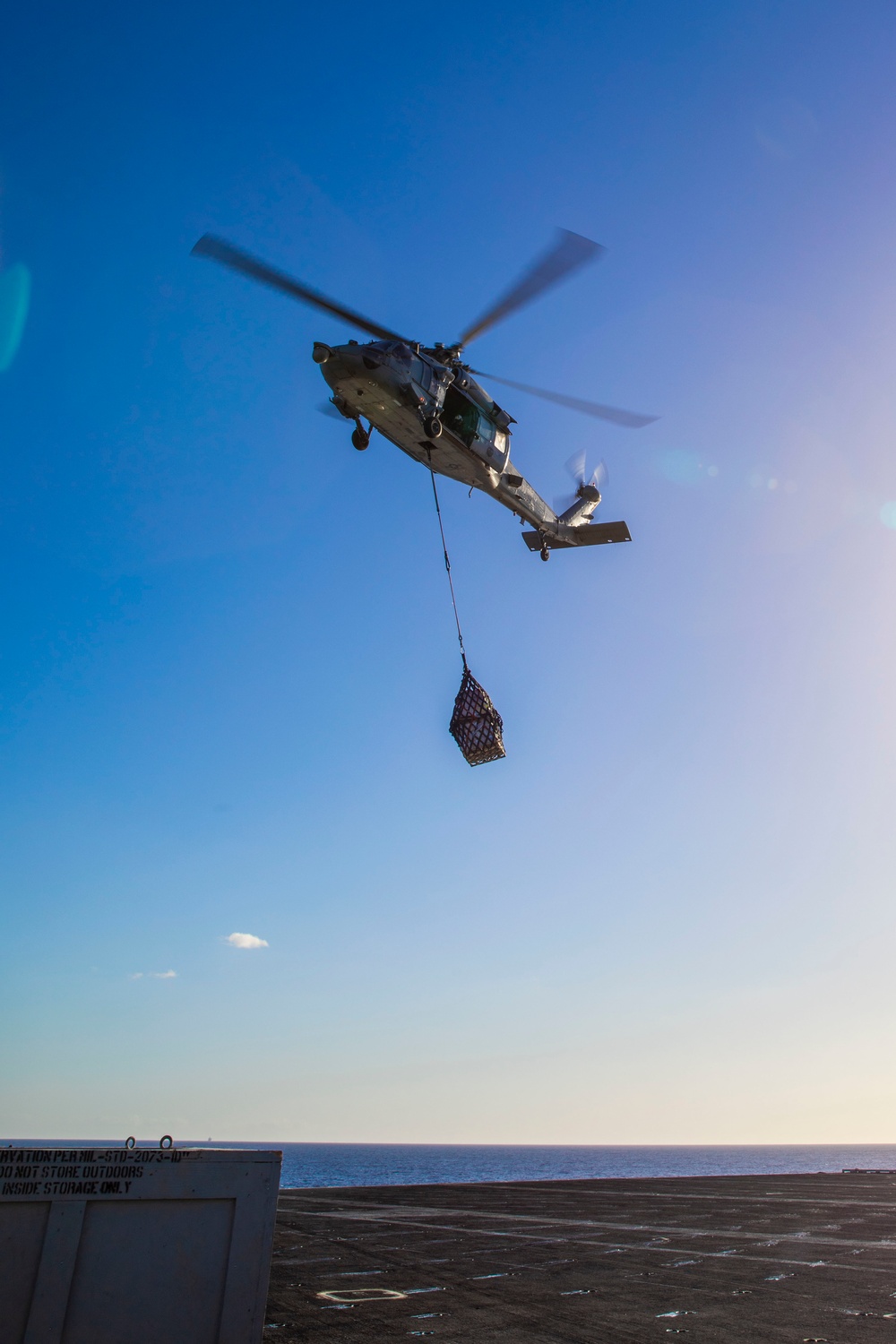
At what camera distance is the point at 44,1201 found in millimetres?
6832

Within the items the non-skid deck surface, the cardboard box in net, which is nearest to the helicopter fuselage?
the cardboard box in net

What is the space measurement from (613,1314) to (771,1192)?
3122cm

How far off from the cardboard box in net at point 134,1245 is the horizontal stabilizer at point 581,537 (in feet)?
67.2

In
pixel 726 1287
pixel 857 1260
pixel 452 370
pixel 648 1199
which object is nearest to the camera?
pixel 726 1287

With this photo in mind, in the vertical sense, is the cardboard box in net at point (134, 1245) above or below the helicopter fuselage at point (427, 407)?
below

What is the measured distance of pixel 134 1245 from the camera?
276 inches

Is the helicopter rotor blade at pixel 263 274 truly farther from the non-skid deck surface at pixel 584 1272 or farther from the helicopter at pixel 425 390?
the non-skid deck surface at pixel 584 1272

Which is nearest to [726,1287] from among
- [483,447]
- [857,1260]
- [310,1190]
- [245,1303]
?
[857,1260]

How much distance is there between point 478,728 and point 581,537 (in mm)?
11190

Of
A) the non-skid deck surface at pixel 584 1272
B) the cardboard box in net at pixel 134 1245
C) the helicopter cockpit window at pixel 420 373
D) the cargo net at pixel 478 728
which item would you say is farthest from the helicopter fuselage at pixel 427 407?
the non-skid deck surface at pixel 584 1272

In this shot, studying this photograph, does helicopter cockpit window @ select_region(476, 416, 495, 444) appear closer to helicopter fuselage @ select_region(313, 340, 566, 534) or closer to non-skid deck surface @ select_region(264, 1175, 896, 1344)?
helicopter fuselage @ select_region(313, 340, 566, 534)

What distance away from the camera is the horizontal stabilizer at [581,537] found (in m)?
25.1

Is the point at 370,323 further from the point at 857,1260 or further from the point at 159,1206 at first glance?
the point at 857,1260

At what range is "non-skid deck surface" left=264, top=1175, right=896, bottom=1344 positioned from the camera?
38.3 ft
